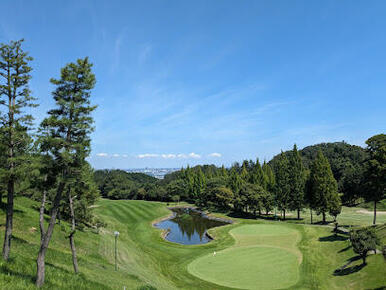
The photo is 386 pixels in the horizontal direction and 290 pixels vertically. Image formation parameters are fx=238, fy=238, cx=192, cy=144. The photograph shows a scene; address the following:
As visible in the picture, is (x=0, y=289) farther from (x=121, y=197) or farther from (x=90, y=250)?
(x=121, y=197)

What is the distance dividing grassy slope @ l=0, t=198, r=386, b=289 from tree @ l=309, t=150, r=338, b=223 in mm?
4680

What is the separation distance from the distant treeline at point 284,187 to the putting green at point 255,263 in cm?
1165

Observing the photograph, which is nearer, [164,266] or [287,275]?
[287,275]

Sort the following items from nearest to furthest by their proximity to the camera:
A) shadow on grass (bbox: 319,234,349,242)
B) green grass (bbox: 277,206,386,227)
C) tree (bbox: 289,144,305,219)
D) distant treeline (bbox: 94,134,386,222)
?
1. shadow on grass (bbox: 319,234,349,242)
2. distant treeline (bbox: 94,134,386,222)
3. green grass (bbox: 277,206,386,227)
4. tree (bbox: 289,144,305,219)

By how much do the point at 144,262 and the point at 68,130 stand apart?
24.3 metres

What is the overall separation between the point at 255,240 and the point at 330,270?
13.7 m

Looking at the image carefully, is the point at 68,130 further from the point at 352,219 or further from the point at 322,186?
the point at 352,219

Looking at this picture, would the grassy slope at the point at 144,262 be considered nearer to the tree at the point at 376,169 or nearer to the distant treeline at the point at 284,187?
the distant treeline at the point at 284,187

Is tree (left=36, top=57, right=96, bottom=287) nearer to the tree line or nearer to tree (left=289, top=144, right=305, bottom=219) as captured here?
the tree line

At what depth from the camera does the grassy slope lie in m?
12.7

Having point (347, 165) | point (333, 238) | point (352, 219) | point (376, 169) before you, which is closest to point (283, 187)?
point (352, 219)

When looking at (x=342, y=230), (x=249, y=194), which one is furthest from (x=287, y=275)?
(x=249, y=194)

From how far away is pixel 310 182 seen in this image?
163ft

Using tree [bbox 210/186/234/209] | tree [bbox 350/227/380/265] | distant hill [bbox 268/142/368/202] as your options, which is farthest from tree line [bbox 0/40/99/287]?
tree [bbox 210/186/234/209]
